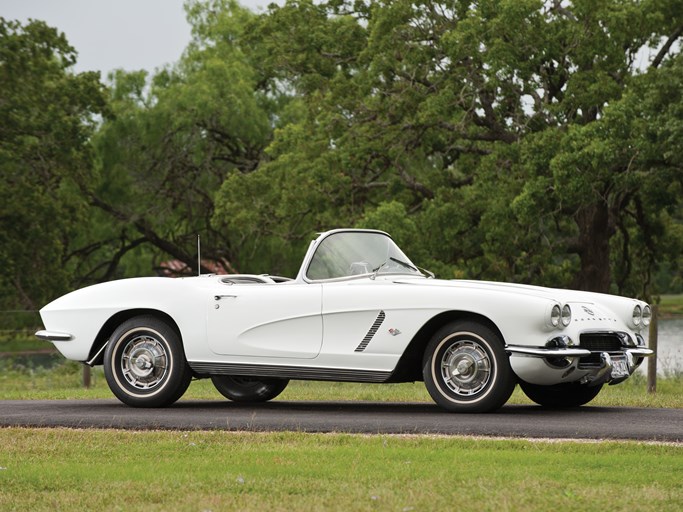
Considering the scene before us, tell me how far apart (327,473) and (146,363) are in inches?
177

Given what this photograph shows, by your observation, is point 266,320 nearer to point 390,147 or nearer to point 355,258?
point 355,258

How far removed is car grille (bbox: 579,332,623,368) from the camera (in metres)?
10.3

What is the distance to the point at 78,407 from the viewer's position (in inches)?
480

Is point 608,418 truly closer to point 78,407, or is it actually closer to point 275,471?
point 275,471

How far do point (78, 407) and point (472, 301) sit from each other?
4273 millimetres

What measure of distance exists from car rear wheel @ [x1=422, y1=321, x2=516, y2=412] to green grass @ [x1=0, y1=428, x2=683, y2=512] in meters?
1.46

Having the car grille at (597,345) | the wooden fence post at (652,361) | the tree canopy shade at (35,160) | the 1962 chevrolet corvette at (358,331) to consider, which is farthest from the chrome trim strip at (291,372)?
the tree canopy shade at (35,160)

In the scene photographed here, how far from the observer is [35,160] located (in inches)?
1512

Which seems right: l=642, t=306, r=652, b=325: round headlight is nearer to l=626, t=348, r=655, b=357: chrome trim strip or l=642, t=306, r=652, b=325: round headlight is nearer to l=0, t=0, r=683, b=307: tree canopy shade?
l=626, t=348, r=655, b=357: chrome trim strip

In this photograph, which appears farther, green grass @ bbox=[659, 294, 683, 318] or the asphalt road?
green grass @ bbox=[659, 294, 683, 318]

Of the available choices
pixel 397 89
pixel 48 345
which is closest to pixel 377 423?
pixel 48 345

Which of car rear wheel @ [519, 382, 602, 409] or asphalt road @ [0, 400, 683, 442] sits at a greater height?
car rear wheel @ [519, 382, 602, 409]

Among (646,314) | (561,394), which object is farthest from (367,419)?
(646,314)

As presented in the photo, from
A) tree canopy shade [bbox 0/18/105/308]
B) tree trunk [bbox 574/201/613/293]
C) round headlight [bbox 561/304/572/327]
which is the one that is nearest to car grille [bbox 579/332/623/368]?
round headlight [bbox 561/304/572/327]
